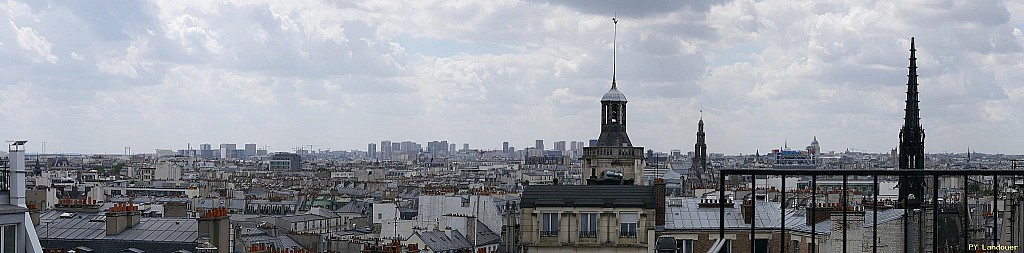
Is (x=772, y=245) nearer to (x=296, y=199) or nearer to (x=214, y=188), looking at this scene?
(x=296, y=199)

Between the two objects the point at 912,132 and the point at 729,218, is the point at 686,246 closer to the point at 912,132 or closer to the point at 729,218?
the point at 729,218

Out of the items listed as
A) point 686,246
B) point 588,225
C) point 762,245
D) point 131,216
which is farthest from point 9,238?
point 762,245

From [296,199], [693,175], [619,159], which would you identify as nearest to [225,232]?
[619,159]

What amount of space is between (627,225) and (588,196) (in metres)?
0.82

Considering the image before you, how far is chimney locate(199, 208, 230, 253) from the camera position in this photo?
22.7 meters

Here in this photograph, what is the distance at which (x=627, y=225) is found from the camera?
2184cm

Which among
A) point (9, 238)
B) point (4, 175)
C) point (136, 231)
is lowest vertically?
point (136, 231)

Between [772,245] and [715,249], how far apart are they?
1719 cm

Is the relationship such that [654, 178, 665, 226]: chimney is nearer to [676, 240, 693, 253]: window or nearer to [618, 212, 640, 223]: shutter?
[676, 240, 693, 253]: window

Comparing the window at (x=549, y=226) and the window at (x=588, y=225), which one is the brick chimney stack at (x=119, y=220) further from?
the window at (x=588, y=225)

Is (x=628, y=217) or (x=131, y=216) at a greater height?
(x=628, y=217)

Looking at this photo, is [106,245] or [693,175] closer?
[106,245]

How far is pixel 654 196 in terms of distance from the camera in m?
22.3

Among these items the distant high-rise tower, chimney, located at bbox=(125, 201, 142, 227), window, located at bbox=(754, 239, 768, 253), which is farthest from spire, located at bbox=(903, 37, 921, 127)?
chimney, located at bbox=(125, 201, 142, 227)
